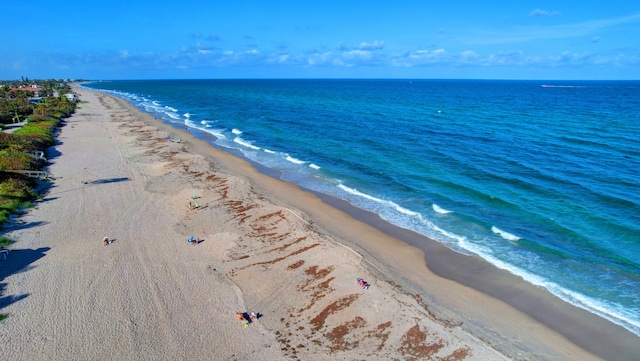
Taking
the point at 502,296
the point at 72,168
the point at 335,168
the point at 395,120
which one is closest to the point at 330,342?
the point at 502,296

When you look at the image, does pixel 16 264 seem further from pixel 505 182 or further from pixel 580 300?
pixel 505 182

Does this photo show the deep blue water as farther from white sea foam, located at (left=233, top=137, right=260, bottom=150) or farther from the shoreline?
the shoreline

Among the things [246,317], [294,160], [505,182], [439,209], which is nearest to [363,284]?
[246,317]

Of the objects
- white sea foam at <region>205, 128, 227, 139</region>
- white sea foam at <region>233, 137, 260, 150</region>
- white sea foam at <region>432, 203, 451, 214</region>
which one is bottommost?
white sea foam at <region>432, 203, 451, 214</region>

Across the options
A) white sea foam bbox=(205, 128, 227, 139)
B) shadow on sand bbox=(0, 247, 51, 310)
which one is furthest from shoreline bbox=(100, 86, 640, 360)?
white sea foam bbox=(205, 128, 227, 139)

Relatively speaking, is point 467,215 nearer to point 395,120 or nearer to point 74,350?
point 74,350

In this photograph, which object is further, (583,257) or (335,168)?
(335,168)
